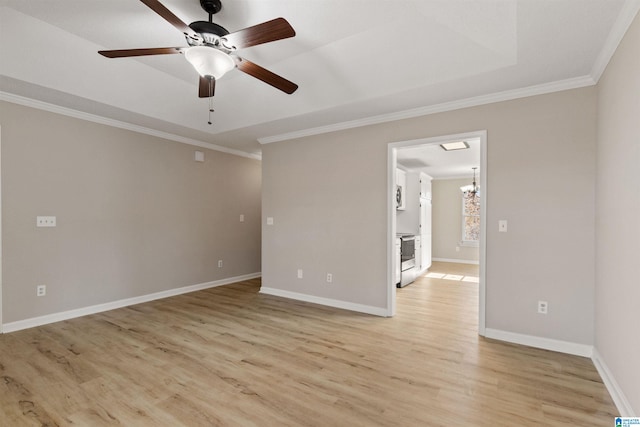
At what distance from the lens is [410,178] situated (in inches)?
274

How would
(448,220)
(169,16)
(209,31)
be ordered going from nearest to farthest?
(169,16), (209,31), (448,220)

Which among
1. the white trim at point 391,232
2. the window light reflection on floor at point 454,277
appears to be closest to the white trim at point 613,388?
the white trim at point 391,232

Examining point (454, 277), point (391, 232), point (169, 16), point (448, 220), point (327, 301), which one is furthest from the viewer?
point (448, 220)

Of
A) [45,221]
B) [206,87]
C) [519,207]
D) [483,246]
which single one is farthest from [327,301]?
[45,221]

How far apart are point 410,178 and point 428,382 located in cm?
522

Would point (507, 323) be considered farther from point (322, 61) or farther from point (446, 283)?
point (322, 61)

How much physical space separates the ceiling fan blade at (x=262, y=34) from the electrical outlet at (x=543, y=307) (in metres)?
3.18

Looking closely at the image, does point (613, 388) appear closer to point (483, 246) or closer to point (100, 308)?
point (483, 246)

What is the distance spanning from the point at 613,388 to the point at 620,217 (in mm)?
1188

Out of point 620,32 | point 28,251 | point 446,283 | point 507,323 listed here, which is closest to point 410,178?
point 446,283

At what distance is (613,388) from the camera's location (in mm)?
2133

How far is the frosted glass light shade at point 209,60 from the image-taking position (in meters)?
2.00

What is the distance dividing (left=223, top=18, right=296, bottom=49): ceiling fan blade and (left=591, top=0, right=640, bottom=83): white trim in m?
2.04

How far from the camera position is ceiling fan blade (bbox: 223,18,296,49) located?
1735 mm
